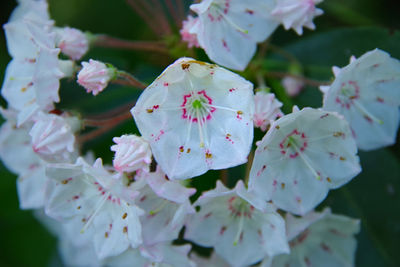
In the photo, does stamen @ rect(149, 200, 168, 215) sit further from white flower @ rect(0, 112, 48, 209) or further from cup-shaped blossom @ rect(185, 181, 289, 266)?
white flower @ rect(0, 112, 48, 209)

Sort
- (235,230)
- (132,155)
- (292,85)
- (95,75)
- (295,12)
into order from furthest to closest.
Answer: (292,85), (235,230), (295,12), (95,75), (132,155)

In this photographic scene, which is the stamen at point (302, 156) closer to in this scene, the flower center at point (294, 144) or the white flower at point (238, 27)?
the flower center at point (294, 144)

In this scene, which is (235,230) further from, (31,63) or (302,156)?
(31,63)

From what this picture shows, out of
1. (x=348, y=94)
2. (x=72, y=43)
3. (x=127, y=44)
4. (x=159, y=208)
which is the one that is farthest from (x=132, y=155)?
(x=348, y=94)

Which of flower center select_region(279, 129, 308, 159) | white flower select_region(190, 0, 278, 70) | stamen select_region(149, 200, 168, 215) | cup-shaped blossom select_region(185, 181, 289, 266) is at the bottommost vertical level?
cup-shaped blossom select_region(185, 181, 289, 266)

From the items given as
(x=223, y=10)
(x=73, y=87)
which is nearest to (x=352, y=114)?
(x=223, y=10)

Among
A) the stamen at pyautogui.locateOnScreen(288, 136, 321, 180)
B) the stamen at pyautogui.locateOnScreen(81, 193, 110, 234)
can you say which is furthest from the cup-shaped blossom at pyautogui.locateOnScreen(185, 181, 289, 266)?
the stamen at pyautogui.locateOnScreen(81, 193, 110, 234)
